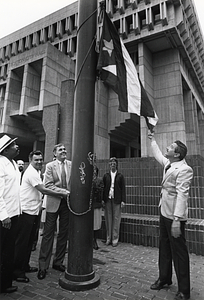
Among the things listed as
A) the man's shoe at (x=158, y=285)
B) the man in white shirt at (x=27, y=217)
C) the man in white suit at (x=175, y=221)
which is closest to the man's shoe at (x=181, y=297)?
the man in white suit at (x=175, y=221)

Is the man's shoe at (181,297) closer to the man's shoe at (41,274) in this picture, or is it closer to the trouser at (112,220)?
the man's shoe at (41,274)

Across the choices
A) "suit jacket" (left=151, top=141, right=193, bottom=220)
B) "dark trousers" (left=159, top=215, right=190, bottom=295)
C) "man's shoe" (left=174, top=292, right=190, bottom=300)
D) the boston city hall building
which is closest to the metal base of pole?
"dark trousers" (left=159, top=215, right=190, bottom=295)

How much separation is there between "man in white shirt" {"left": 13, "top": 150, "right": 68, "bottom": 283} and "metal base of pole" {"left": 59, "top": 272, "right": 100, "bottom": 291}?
692 mm

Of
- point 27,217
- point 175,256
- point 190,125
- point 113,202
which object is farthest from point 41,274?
point 190,125

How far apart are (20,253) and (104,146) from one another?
14.8 metres

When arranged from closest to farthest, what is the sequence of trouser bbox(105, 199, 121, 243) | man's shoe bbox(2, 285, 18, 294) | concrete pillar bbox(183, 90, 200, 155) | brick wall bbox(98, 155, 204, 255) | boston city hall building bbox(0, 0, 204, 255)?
1. man's shoe bbox(2, 285, 18, 294)
2. brick wall bbox(98, 155, 204, 255)
3. trouser bbox(105, 199, 121, 243)
4. boston city hall building bbox(0, 0, 204, 255)
5. concrete pillar bbox(183, 90, 200, 155)

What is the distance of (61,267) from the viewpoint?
400cm

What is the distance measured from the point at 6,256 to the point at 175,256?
2.47 metres

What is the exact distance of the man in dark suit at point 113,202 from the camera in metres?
→ 5.89

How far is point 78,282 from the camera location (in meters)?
3.25

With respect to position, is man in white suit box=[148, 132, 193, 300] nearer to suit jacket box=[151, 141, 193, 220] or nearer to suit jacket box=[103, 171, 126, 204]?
suit jacket box=[151, 141, 193, 220]

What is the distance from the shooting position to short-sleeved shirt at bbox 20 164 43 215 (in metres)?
3.89

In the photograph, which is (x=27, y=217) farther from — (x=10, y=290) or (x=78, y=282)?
(x=78, y=282)

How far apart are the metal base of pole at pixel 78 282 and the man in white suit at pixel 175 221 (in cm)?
91
